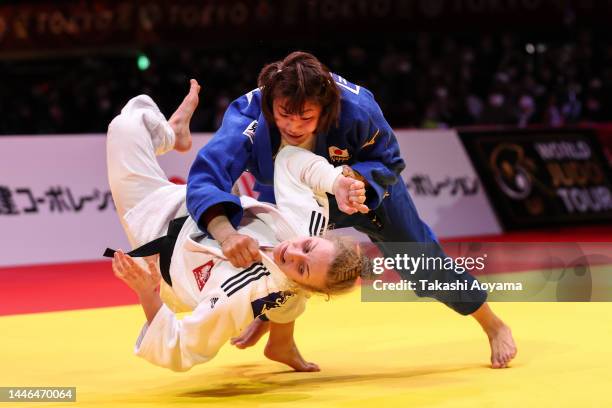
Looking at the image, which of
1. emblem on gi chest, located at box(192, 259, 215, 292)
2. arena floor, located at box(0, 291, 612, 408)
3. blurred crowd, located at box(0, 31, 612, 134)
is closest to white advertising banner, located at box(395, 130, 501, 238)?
blurred crowd, located at box(0, 31, 612, 134)

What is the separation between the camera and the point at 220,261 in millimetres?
3264

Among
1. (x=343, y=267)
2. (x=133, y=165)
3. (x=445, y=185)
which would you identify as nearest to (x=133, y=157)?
(x=133, y=165)

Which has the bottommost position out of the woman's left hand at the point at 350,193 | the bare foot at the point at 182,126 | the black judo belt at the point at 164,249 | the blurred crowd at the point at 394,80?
the woman's left hand at the point at 350,193

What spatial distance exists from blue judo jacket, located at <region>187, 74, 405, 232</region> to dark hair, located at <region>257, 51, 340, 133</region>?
9 centimetres

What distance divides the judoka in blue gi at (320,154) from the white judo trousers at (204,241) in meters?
0.08

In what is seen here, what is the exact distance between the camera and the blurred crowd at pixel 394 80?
1148 cm

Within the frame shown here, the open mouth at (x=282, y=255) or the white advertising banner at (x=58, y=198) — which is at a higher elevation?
the white advertising banner at (x=58, y=198)

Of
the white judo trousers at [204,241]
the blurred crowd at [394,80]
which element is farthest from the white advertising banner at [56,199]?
the white judo trousers at [204,241]

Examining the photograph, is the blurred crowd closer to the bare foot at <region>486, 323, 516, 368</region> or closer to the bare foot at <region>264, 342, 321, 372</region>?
the bare foot at <region>264, 342, 321, 372</region>

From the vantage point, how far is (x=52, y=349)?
414 cm

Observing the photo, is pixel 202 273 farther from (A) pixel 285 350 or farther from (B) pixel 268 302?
(A) pixel 285 350

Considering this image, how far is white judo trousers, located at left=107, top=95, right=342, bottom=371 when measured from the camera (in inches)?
124

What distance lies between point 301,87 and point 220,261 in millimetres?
626

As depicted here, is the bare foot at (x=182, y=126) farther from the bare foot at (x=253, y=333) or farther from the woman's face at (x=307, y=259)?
the woman's face at (x=307, y=259)
